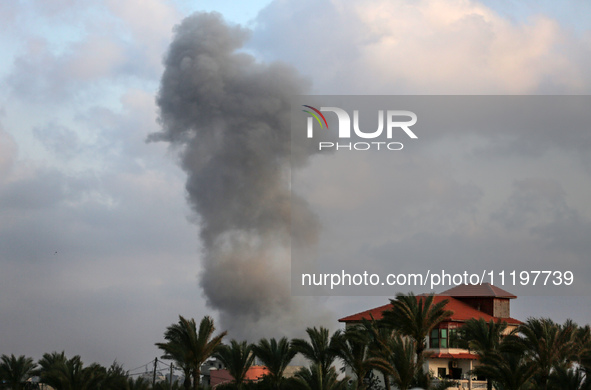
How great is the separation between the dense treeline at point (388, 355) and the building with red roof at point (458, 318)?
27.4 feet

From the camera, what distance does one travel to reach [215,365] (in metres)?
92.7

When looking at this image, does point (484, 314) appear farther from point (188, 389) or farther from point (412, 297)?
point (188, 389)

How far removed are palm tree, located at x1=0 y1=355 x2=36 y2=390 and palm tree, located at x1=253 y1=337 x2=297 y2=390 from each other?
77.8ft

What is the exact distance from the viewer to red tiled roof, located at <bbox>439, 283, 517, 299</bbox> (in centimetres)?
7394

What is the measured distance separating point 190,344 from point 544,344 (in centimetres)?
2206

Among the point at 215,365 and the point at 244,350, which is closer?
the point at 244,350

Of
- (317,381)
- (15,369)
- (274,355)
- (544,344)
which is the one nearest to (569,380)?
(544,344)

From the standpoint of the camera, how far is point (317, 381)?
4456 cm

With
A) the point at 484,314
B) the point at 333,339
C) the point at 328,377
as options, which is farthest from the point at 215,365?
the point at 328,377

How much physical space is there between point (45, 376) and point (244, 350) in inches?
555

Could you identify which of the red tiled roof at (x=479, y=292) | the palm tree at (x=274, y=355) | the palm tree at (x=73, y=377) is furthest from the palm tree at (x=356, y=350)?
the red tiled roof at (x=479, y=292)

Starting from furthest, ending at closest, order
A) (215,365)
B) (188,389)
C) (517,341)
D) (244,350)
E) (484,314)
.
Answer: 1. (215,365)
2. (484,314)
3. (244,350)
4. (188,389)
5. (517,341)

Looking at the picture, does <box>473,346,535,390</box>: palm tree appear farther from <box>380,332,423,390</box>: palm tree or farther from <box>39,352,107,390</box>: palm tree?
<box>39,352,107,390</box>: palm tree

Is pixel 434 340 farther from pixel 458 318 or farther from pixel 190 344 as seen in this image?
pixel 190 344
